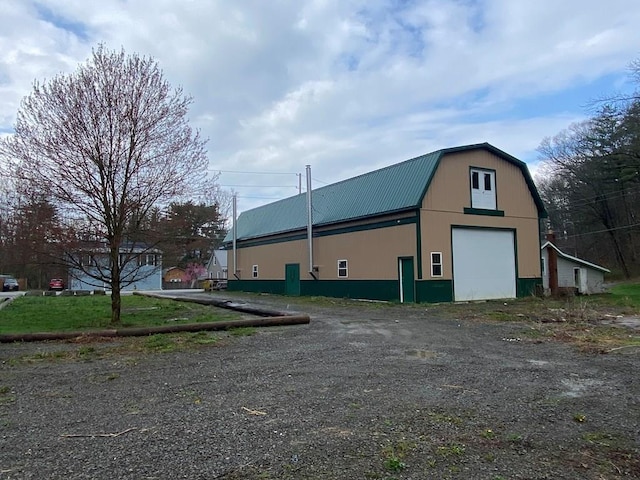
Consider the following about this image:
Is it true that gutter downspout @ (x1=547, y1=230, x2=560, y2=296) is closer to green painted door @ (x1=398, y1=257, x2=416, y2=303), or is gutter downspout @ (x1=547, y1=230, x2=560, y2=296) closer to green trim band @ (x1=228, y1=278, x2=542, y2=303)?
green trim band @ (x1=228, y1=278, x2=542, y2=303)

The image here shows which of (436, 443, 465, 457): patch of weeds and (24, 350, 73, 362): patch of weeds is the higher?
(24, 350, 73, 362): patch of weeds

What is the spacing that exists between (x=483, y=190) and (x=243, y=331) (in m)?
14.6

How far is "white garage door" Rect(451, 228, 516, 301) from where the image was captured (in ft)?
69.8

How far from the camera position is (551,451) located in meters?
4.09

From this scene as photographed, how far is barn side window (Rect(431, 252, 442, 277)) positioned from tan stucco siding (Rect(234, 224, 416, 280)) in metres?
0.88

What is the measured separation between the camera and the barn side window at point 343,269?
24344 millimetres

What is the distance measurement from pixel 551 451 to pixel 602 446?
1.62 feet

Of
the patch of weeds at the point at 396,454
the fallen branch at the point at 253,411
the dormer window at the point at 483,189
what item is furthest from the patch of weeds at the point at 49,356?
the dormer window at the point at 483,189

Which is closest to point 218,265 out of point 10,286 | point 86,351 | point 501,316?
point 10,286

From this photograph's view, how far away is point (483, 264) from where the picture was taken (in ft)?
72.4

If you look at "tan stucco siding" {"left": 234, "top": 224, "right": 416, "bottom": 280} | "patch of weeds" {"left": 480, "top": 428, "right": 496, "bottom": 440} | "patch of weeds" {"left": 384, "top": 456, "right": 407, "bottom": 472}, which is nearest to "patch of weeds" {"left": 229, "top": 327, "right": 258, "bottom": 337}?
"patch of weeds" {"left": 480, "top": 428, "right": 496, "bottom": 440}

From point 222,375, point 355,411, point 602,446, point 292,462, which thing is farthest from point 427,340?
point 292,462

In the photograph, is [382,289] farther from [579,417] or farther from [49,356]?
[579,417]

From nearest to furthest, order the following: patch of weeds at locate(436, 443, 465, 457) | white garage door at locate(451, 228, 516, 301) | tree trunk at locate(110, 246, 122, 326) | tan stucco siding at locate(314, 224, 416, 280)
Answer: patch of weeds at locate(436, 443, 465, 457), tree trunk at locate(110, 246, 122, 326), tan stucco siding at locate(314, 224, 416, 280), white garage door at locate(451, 228, 516, 301)
